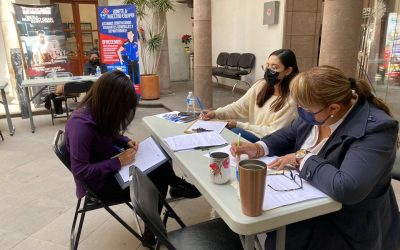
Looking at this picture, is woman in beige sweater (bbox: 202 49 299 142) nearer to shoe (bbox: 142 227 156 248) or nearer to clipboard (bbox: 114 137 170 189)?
clipboard (bbox: 114 137 170 189)

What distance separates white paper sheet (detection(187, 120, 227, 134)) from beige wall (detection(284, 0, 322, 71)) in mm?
3976

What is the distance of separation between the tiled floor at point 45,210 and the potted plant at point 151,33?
116 inches

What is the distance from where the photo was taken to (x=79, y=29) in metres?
8.86

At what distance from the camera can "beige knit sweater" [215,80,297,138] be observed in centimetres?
218

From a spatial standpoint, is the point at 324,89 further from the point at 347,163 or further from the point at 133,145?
the point at 133,145

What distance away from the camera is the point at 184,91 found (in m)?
7.79

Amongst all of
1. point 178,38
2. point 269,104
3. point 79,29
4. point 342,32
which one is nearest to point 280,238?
point 269,104

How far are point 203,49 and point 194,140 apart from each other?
3.67 m

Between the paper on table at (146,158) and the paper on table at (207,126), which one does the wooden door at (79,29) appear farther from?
the paper on table at (146,158)

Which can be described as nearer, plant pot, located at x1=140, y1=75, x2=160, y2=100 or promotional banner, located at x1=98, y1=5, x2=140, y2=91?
promotional banner, located at x1=98, y1=5, x2=140, y2=91

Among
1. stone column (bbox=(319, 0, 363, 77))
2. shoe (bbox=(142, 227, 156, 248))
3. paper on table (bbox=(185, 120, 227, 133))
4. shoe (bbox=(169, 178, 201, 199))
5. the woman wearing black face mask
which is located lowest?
shoe (bbox=(142, 227, 156, 248))

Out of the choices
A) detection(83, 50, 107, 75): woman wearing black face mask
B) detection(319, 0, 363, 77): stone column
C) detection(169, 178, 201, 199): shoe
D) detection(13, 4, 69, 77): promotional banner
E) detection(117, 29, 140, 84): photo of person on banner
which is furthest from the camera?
detection(117, 29, 140, 84): photo of person on banner

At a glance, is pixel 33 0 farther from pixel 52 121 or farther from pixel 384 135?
pixel 384 135

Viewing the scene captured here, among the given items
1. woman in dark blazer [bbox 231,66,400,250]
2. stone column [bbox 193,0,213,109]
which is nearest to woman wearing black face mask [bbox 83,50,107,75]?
stone column [bbox 193,0,213,109]
